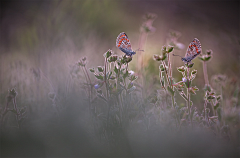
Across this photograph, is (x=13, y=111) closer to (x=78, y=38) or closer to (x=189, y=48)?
(x=189, y=48)

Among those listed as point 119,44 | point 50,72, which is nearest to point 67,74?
point 50,72

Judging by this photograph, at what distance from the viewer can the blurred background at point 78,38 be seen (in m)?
1.02

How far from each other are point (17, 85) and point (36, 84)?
3.5 inches

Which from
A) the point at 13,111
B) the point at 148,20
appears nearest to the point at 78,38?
the point at 148,20

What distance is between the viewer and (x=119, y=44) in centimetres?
84

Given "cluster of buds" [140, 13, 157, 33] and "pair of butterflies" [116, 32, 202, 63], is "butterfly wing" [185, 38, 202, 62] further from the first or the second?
"cluster of buds" [140, 13, 157, 33]

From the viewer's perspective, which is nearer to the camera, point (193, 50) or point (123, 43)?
point (193, 50)

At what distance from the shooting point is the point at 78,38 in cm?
162

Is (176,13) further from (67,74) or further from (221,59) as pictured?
(67,74)

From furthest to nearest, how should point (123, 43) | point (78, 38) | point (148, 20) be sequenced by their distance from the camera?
1. point (78, 38)
2. point (148, 20)
3. point (123, 43)

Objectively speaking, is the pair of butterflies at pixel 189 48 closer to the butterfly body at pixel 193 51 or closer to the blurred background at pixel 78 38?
the butterfly body at pixel 193 51

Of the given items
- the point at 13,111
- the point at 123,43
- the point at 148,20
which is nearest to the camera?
the point at 13,111

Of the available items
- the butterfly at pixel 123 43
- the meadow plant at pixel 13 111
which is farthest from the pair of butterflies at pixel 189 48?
the meadow plant at pixel 13 111

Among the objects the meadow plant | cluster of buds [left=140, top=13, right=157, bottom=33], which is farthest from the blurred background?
cluster of buds [left=140, top=13, right=157, bottom=33]
